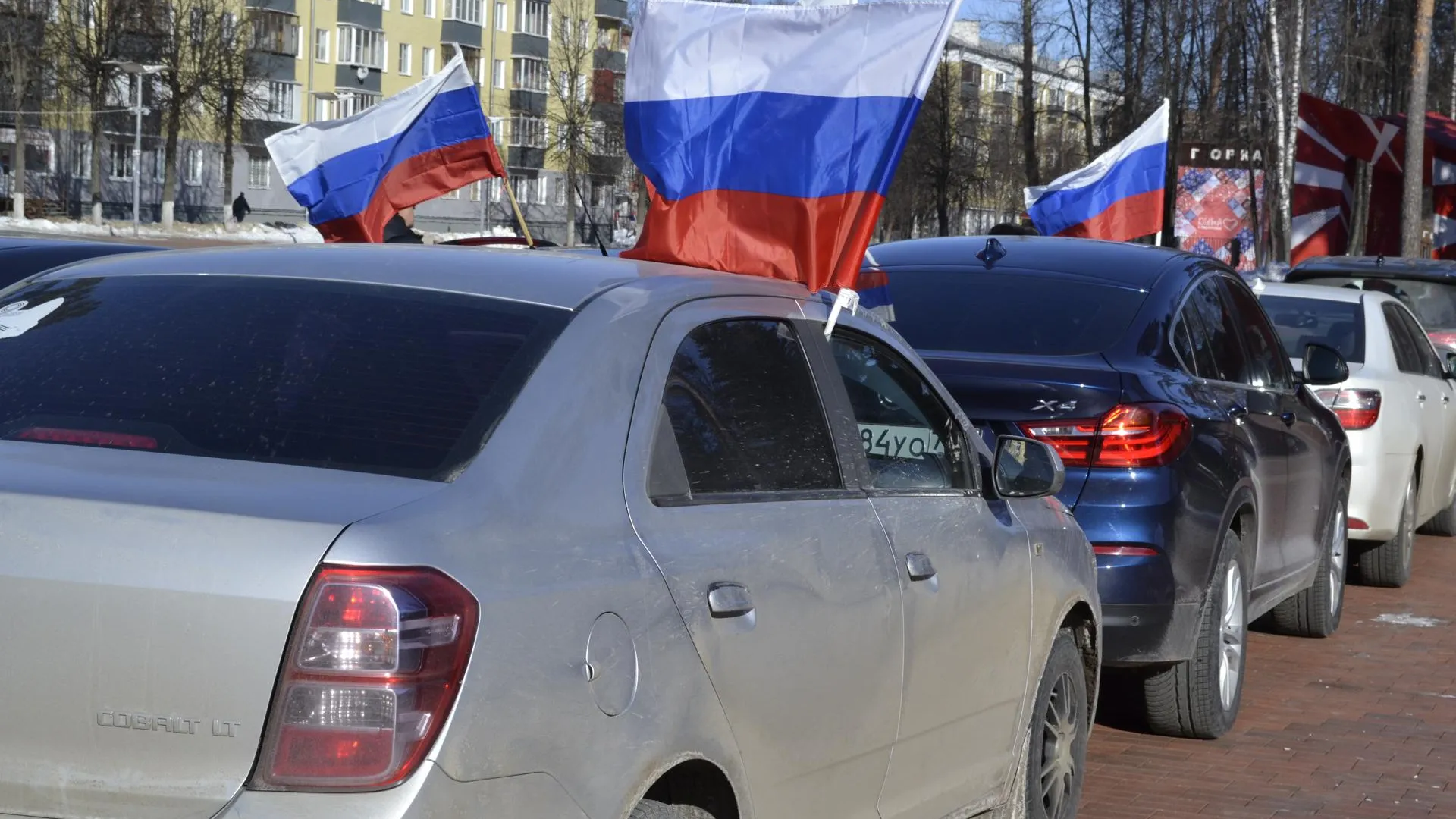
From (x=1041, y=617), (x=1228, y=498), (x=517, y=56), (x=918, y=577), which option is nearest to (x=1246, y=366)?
(x=1228, y=498)

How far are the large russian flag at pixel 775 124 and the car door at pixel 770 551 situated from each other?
0.66 metres

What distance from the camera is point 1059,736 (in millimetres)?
5184

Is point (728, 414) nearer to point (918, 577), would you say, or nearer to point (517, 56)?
point (918, 577)

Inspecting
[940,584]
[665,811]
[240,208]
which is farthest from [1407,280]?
[240,208]

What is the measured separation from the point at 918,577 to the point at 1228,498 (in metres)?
2.97

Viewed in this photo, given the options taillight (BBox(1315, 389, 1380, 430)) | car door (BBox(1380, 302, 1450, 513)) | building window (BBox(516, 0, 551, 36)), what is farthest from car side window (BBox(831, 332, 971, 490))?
building window (BBox(516, 0, 551, 36))

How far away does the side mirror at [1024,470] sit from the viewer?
4699mm

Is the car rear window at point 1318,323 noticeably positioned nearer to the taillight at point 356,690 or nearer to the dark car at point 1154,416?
the dark car at point 1154,416

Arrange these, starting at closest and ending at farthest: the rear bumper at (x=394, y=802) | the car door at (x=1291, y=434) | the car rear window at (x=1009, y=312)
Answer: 1. the rear bumper at (x=394, y=802)
2. the car rear window at (x=1009, y=312)
3. the car door at (x=1291, y=434)

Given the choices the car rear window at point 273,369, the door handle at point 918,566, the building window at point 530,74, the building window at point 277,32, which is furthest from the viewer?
the building window at point 530,74

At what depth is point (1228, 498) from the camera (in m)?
6.71

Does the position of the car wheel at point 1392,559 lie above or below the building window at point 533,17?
below

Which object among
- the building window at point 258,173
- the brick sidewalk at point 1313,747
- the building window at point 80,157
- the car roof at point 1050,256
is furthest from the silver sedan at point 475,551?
the building window at point 258,173

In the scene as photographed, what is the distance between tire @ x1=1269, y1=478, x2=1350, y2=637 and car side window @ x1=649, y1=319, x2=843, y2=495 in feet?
17.6
